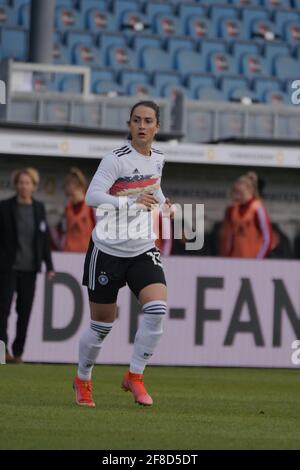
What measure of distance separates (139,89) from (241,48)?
331cm

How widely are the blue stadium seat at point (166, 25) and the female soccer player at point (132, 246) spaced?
51.7 ft

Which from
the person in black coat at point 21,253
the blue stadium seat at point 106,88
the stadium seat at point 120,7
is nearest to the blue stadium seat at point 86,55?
the blue stadium seat at point 106,88

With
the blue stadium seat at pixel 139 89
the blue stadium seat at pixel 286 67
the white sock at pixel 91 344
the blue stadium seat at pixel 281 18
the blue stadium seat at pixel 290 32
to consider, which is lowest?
the white sock at pixel 91 344

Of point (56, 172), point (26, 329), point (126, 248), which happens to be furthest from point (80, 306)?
point (126, 248)

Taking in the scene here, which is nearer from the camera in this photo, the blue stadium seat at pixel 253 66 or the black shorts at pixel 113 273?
the black shorts at pixel 113 273

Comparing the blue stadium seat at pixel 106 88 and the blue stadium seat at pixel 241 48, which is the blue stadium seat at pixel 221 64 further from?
the blue stadium seat at pixel 106 88

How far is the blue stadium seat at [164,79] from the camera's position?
78.2 feet

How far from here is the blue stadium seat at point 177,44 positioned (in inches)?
982

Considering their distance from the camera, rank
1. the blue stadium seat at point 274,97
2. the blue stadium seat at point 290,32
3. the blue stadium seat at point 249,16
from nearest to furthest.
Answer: the blue stadium seat at point 274,97 → the blue stadium seat at point 249,16 → the blue stadium seat at point 290,32

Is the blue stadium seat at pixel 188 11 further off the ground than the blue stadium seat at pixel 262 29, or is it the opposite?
the blue stadium seat at pixel 188 11

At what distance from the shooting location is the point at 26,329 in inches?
609

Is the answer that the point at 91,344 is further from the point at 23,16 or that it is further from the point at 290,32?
the point at 290,32

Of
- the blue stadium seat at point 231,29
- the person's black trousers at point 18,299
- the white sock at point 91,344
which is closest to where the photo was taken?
the white sock at point 91,344

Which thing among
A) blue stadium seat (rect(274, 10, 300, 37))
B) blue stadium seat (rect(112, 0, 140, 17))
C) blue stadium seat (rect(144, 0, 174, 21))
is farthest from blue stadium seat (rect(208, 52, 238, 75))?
blue stadium seat (rect(274, 10, 300, 37))
